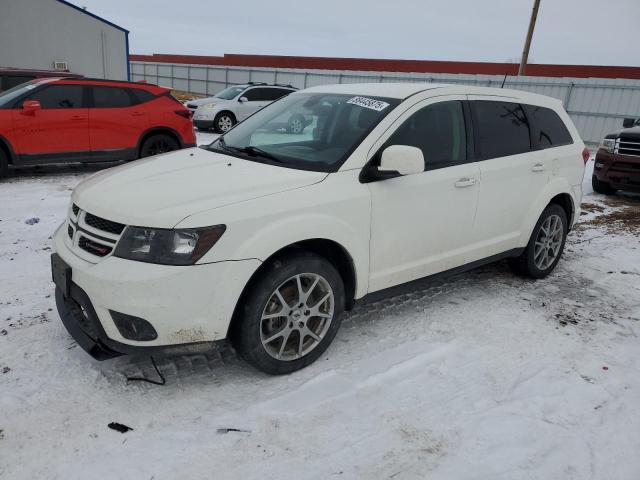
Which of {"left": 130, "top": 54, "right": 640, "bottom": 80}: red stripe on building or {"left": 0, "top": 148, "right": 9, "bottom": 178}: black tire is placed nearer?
{"left": 0, "top": 148, "right": 9, "bottom": 178}: black tire

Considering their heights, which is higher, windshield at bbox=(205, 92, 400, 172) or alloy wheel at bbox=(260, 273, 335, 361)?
windshield at bbox=(205, 92, 400, 172)

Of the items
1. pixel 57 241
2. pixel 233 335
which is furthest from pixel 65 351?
pixel 233 335

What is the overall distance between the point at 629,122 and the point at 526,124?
20.8 feet

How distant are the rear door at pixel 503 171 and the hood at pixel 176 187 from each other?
5.31 feet

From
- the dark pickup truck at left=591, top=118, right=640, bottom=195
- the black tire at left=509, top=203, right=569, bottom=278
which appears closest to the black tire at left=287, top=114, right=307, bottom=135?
the black tire at left=509, top=203, right=569, bottom=278

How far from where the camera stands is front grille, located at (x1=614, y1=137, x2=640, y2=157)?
29.3 feet

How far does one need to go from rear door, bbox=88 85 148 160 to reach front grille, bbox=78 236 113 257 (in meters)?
6.34

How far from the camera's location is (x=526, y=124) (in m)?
4.61

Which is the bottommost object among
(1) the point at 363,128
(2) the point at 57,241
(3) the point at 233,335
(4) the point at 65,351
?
(4) the point at 65,351

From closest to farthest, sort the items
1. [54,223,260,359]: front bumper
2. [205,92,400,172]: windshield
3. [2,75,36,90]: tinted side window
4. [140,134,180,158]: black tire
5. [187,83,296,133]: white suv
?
[54,223,260,359]: front bumper → [205,92,400,172]: windshield → [140,134,180,158]: black tire → [2,75,36,90]: tinted side window → [187,83,296,133]: white suv

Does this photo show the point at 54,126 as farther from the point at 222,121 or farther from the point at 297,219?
the point at 222,121

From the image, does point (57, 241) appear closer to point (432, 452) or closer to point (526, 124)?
point (432, 452)

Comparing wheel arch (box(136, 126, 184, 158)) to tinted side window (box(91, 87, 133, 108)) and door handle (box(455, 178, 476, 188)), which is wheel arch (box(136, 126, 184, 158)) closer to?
tinted side window (box(91, 87, 133, 108))

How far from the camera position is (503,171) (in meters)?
4.20
